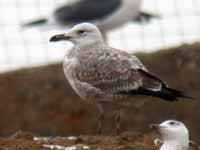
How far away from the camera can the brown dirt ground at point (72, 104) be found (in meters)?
11.1

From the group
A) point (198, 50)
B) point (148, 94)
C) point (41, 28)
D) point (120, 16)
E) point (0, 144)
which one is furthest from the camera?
point (41, 28)

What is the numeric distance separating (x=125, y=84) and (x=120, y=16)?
5.12 metres

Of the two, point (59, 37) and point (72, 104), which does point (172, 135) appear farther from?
point (72, 104)

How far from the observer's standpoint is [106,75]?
7.88m

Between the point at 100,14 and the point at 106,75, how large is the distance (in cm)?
528

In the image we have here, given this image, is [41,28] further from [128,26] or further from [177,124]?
[177,124]

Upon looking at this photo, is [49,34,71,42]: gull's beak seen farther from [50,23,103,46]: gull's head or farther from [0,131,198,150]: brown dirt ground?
[0,131,198,150]: brown dirt ground

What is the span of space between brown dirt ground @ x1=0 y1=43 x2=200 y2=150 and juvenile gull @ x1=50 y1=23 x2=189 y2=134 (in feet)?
9.75

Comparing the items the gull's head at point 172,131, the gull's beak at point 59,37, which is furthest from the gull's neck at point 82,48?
the gull's head at point 172,131

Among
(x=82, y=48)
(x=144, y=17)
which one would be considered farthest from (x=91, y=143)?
(x=144, y=17)

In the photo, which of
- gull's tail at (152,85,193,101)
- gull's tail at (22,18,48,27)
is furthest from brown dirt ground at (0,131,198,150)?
gull's tail at (22,18,48,27)

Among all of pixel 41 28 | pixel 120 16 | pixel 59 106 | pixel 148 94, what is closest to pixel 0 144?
pixel 148 94

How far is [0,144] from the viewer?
270 inches

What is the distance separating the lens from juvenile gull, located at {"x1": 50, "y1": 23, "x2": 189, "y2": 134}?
763cm
